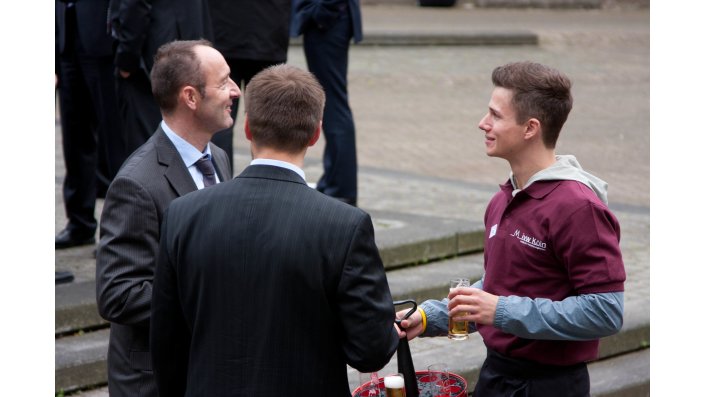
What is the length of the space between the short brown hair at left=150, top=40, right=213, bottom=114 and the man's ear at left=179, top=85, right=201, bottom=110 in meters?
0.01

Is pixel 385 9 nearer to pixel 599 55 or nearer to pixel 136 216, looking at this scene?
pixel 599 55

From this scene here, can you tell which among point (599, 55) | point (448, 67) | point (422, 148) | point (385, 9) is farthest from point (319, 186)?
point (385, 9)

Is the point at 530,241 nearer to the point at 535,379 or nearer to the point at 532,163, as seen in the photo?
the point at 532,163

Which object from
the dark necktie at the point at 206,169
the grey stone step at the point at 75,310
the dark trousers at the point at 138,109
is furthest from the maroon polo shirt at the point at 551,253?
the dark trousers at the point at 138,109

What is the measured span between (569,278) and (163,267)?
1.19 meters

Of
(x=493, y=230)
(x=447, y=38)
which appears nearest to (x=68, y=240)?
(x=493, y=230)

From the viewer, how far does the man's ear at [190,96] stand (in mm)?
3898

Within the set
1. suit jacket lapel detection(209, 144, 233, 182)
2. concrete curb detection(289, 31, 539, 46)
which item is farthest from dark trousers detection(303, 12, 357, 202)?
concrete curb detection(289, 31, 539, 46)

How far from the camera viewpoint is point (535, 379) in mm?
3574

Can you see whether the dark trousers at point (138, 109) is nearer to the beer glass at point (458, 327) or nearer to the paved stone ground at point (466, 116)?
the paved stone ground at point (466, 116)

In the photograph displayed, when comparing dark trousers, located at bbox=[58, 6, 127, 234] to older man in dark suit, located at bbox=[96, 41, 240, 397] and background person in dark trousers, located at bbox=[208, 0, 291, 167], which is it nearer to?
background person in dark trousers, located at bbox=[208, 0, 291, 167]

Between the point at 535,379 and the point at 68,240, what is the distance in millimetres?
4222

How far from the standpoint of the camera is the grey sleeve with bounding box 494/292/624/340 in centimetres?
337

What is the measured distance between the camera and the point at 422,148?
39.8ft
